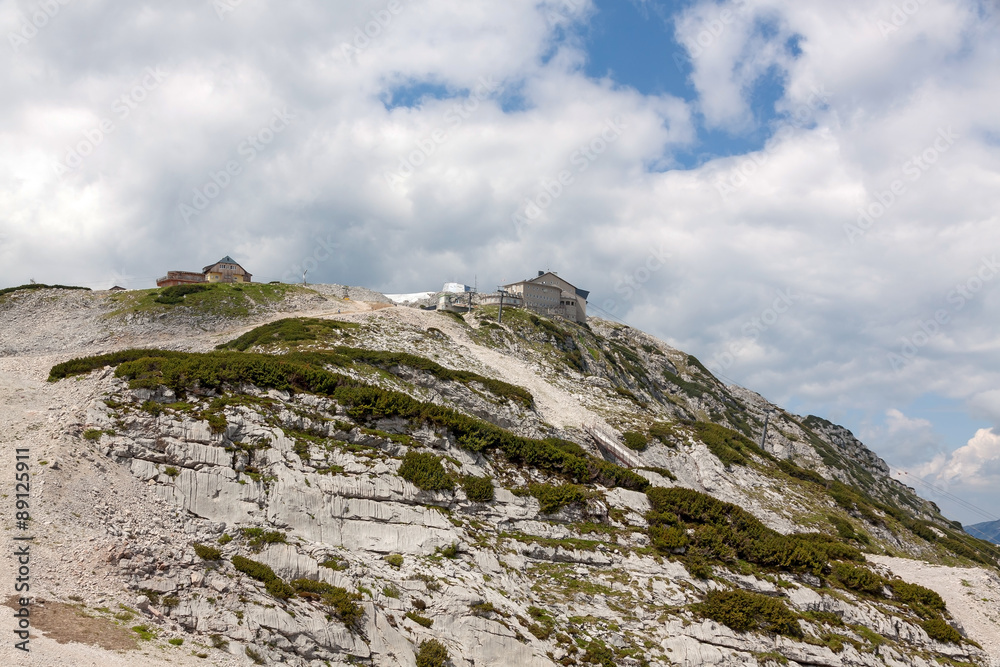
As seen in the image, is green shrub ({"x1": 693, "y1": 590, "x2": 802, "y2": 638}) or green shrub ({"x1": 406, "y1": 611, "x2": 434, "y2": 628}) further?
green shrub ({"x1": 693, "y1": 590, "x2": 802, "y2": 638})

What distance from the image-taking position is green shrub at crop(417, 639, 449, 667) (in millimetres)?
21422

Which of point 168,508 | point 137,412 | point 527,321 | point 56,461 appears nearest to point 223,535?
point 168,508

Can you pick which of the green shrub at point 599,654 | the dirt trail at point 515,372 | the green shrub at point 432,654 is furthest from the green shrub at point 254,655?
the dirt trail at point 515,372

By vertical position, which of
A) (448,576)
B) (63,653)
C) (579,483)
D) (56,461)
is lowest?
(63,653)

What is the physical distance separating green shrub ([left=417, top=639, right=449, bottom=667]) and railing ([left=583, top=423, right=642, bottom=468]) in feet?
103

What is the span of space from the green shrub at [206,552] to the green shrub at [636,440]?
41.5 m

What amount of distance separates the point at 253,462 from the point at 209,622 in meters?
9.54

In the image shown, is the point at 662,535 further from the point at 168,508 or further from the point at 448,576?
the point at 168,508

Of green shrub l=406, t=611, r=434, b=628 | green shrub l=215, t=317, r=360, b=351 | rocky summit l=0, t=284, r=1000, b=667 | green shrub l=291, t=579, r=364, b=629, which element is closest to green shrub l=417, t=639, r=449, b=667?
rocky summit l=0, t=284, r=1000, b=667

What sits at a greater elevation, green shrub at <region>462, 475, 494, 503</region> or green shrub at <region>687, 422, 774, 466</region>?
green shrub at <region>687, 422, 774, 466</region>

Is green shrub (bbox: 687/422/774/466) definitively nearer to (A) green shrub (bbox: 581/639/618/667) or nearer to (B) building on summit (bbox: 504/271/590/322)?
(A) green shrub (bbox: 581/639/618/667)

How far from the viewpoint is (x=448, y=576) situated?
83.2 ft

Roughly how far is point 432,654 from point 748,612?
15783 millimetres

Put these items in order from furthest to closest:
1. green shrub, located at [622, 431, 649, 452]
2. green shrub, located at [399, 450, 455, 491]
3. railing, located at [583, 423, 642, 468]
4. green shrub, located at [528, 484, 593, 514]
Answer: green shrub, located at [622, 431, 649, 452] < railing, located at [583, 423, 642, 468] < green shrub, located at [528, 484, 593, 514] < green shrub, located at [399, 450, 455, 491]
